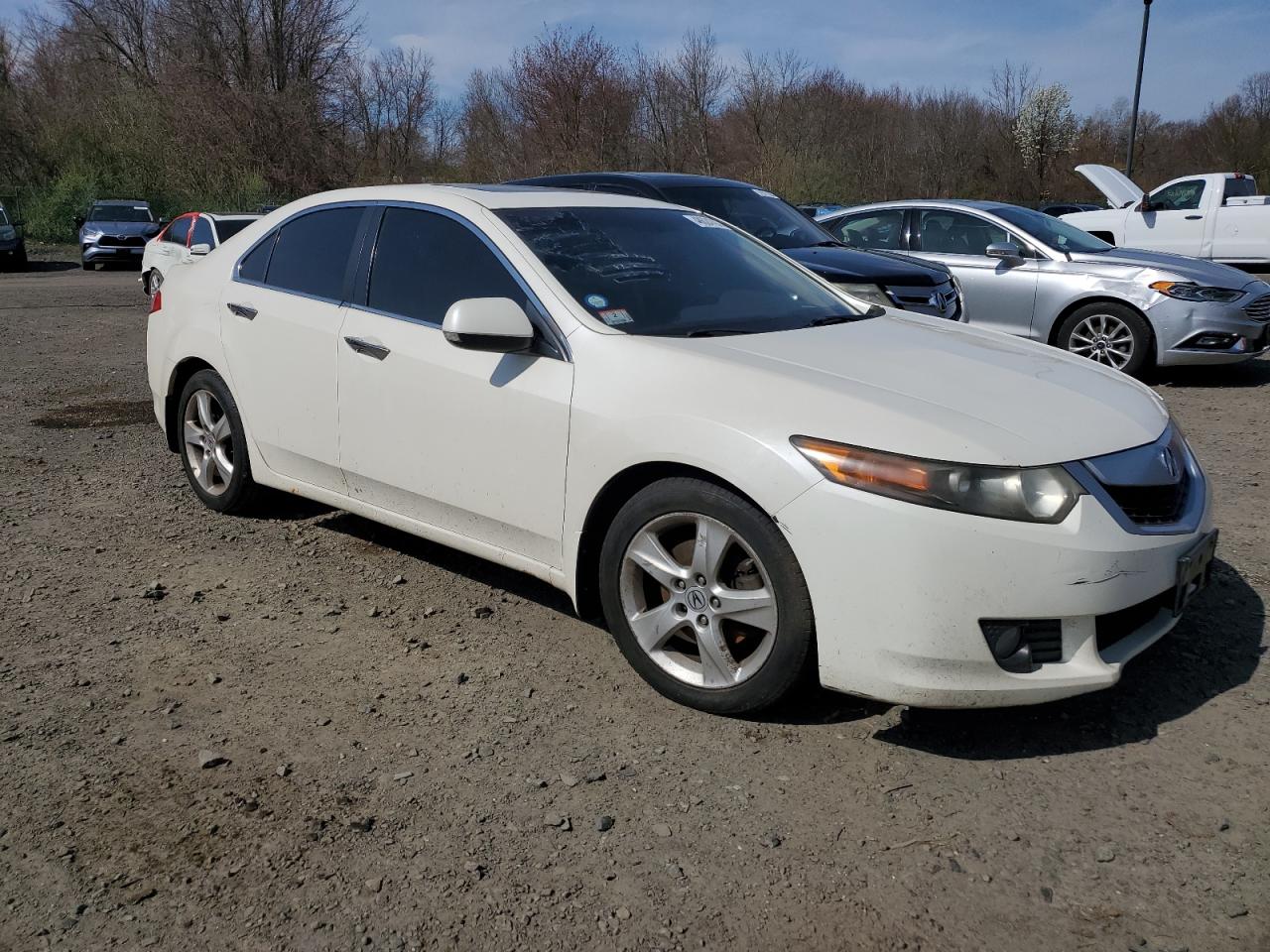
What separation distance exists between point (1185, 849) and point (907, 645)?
0.81 m

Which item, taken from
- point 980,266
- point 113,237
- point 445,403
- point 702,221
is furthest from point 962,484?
point 113,237

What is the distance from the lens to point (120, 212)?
2795cm

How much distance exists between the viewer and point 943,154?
43.1m

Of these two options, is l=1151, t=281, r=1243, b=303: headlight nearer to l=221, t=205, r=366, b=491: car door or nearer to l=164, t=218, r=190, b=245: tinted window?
l=221, t=205, r=366, b=491: car door

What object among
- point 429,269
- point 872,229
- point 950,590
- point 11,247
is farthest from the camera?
point 11,247

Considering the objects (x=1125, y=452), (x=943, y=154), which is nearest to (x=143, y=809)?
(x=1125, y=452)

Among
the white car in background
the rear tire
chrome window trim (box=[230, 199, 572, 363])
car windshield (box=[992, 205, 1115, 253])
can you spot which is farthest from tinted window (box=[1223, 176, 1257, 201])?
chrome window trim (box=[230, 199, 572, 363])

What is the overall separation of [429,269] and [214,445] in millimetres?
1738

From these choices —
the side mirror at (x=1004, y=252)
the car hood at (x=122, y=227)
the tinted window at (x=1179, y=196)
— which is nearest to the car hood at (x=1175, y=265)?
the side mirror at (x=1004, y=252)

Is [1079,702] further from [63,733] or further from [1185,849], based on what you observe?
[63,733]

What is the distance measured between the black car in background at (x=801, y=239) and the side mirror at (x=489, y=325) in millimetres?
4584

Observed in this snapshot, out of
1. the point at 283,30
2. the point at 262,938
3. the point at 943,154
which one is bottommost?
the point at 262,938

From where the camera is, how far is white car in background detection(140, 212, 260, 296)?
16.0 metres

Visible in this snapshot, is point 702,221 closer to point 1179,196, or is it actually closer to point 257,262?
point 257,262
